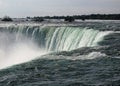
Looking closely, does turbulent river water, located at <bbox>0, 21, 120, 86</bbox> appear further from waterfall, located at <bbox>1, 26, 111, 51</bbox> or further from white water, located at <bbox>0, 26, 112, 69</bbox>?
white water, located at <bbox>0, 26, 112, 69</bbox>

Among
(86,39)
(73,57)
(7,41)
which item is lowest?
(7,41)

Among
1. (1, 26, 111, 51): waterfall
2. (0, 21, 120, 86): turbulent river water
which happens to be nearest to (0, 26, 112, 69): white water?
(1, 26, 111, 51): waterfall

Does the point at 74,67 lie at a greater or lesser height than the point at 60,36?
greater

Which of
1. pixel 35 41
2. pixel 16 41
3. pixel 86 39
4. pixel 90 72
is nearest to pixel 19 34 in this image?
pixel 16 41

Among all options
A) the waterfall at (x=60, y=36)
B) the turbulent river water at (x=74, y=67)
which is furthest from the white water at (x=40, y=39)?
the turbulent river water at (x=74, y=67)

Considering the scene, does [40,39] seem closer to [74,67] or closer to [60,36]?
[60,36]

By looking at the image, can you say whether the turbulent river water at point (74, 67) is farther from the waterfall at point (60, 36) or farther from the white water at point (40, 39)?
the white water at point (40, 39)

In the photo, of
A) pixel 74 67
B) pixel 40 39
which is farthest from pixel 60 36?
pixel 74 67

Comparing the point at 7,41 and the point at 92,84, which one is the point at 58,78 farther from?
the point at 7,41
